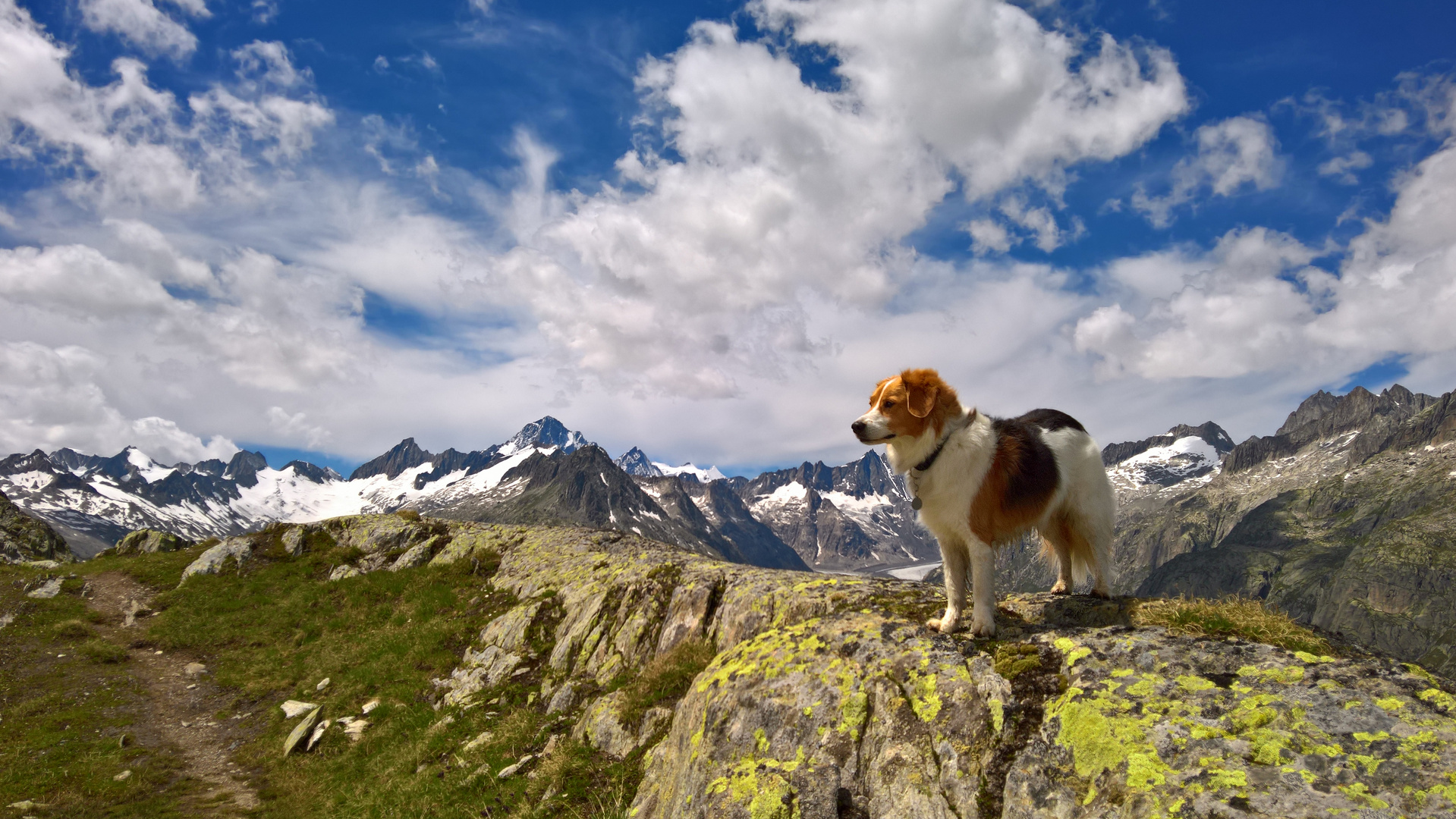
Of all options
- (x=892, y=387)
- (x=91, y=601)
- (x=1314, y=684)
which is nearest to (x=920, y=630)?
(x=892, y=387)

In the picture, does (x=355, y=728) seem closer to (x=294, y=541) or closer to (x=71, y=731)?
(x=71, y=731)

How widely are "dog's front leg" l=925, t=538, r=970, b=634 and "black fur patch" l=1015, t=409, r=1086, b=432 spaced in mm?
2480

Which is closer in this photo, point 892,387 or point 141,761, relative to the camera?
point 892,387

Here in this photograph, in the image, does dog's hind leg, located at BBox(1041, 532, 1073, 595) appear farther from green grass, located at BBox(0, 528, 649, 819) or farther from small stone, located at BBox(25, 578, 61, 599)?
small stone, located at BBox(25, 578, 61, 599)

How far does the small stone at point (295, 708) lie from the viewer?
18781mm

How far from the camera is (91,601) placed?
29.4m

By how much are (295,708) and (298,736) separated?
274 cm

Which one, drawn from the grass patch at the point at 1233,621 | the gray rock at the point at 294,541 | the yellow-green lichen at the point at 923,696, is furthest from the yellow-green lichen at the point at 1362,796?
the gray rock at the point at 294,541

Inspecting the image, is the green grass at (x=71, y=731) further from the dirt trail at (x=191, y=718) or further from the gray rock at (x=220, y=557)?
the gray rock at (x=220, y=557)

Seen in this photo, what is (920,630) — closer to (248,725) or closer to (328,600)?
(248,725)

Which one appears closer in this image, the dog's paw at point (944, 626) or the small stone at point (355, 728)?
the dog's paw at point (944, 626)

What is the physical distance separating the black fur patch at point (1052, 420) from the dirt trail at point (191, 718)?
63.9ft

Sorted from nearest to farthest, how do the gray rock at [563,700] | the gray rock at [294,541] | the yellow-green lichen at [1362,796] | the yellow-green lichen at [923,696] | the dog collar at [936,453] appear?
the yellow-green lichen at [1362,796] < the yellow-green lichen at [923,696] < the dog collar at [936,453] < the gray rock at [563,700] < the gray rock at [294,541]

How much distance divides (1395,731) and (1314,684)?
2.41 feet
